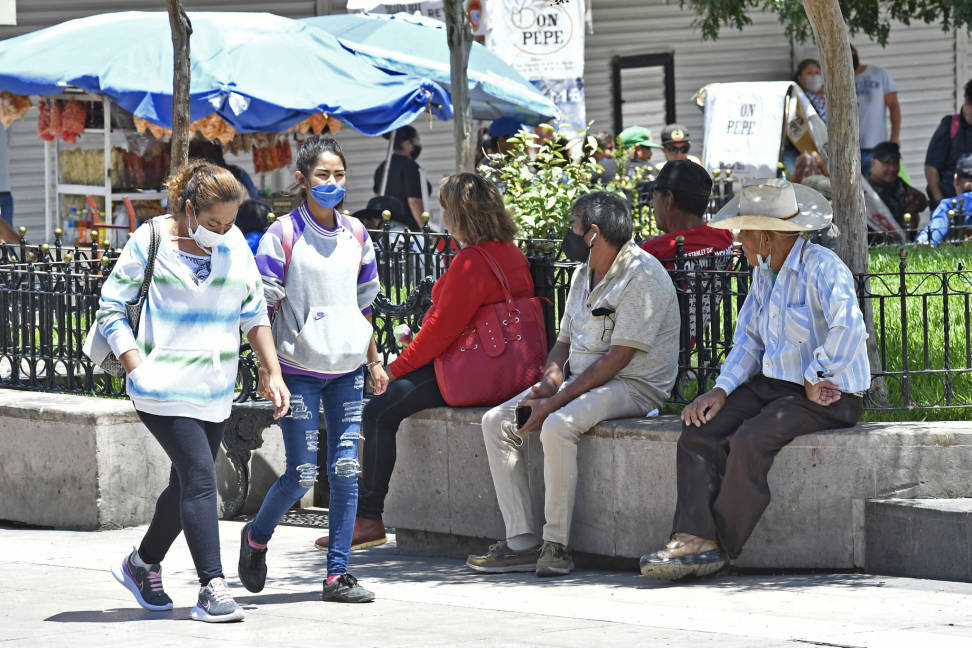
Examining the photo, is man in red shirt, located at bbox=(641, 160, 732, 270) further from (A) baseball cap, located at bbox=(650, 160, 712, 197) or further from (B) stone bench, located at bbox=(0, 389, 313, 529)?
(B) stone bench, located at bbox=(0, 389, 313, 529)

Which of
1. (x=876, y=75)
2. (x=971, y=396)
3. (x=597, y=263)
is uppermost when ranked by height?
(x=876, y=75)

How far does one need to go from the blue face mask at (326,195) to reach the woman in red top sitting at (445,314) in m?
0.99

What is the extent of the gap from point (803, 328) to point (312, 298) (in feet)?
6.56

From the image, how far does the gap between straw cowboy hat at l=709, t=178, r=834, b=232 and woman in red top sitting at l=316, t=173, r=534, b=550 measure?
107 centimetres

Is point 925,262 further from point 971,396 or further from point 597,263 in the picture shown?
point 597,263

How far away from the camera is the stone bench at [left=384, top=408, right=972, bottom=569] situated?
6.71m

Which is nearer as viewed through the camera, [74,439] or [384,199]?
[74,439]

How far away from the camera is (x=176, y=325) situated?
6.01 m

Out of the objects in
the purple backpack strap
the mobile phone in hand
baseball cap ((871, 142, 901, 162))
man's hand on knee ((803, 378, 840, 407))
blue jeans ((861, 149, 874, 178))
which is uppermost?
blue jeans ((861, 149, 874, 178))

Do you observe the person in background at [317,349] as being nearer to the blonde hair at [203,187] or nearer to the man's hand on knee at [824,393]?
the blonde hair at [203,187]

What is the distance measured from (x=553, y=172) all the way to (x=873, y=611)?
4611 mm

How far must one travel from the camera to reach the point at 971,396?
7156 mm

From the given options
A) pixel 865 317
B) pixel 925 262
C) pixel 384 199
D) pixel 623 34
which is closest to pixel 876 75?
pixel 623 34

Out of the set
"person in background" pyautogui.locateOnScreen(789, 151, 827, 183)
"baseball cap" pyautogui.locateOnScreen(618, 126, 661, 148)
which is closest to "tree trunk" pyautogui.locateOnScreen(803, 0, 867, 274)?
"person in background" pyautogui.locateOnScreen(789, 151, 827, 183)
